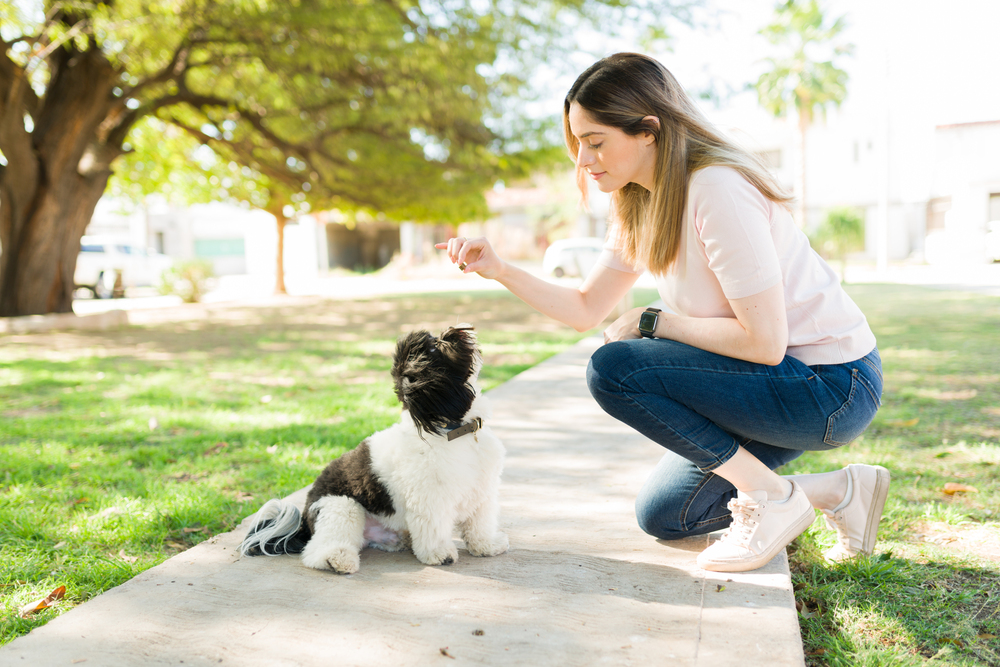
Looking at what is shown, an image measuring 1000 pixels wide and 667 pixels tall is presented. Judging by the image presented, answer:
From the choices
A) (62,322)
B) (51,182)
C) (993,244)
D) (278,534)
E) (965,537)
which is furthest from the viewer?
(993,244)

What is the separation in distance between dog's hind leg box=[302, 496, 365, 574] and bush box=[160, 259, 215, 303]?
16053 mm

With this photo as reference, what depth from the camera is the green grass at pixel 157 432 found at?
2707 millimetres

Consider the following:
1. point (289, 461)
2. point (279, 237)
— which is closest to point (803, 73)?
point (279, 237)

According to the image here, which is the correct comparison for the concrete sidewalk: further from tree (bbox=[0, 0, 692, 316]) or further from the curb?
the curb

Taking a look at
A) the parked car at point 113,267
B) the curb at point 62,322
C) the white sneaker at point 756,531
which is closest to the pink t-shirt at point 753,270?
the white sneaker at point 756,531

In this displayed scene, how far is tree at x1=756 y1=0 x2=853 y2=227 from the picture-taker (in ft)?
93.6

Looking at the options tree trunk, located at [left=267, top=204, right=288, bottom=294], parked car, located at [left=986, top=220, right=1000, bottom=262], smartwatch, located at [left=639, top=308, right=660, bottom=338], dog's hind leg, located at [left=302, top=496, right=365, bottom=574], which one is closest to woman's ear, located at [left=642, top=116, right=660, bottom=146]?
smartwatch, located at [left=639, top=308, right=660, bottom=338]

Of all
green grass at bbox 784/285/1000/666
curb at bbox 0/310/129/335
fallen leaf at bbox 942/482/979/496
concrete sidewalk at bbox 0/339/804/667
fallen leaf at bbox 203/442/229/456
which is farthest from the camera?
curb at bbox 0/310/129/335

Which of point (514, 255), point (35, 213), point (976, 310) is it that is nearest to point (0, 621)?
point (35, 213)

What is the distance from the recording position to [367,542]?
101 inches

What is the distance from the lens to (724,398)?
2213 millimetres

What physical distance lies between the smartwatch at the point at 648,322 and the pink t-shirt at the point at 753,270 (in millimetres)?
99

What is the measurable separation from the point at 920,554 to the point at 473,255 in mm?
1949

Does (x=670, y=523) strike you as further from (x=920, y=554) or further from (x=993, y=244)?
(x=993, y=244)
